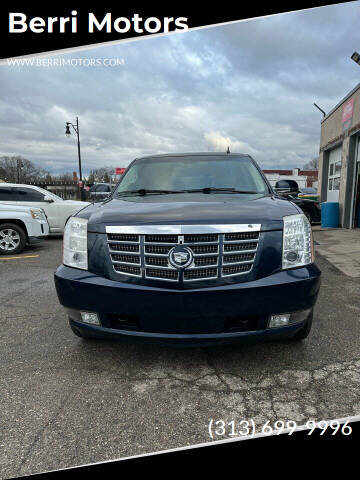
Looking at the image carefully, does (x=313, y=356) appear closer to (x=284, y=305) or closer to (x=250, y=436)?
(x=284, y=305)

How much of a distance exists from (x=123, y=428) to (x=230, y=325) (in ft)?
2.89

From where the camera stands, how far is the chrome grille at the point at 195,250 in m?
2.13

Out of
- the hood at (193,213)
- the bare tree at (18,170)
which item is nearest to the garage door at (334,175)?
the hood at (193,213)

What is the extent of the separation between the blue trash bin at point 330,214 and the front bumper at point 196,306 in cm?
1102

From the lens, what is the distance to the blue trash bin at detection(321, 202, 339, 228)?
12.2m

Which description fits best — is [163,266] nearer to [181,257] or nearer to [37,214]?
[181,257]

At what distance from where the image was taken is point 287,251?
2.23 metres

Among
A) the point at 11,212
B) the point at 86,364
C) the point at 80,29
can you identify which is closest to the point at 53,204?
the point at 11,212

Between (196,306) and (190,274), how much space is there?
0.21 m

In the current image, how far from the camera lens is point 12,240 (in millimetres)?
7812

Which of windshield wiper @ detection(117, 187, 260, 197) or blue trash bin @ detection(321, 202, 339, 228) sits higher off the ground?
windshield wiper @ detection(117, 187, 260, 197)

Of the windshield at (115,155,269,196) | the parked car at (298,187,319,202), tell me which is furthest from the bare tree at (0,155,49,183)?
the windshield at (115,155,269,196)

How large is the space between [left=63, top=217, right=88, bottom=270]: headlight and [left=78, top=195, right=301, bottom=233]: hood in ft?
0.24

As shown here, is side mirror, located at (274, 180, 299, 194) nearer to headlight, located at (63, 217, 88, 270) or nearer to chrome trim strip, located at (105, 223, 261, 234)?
chrome trim strip, located at (105, 223, 261, 234)
